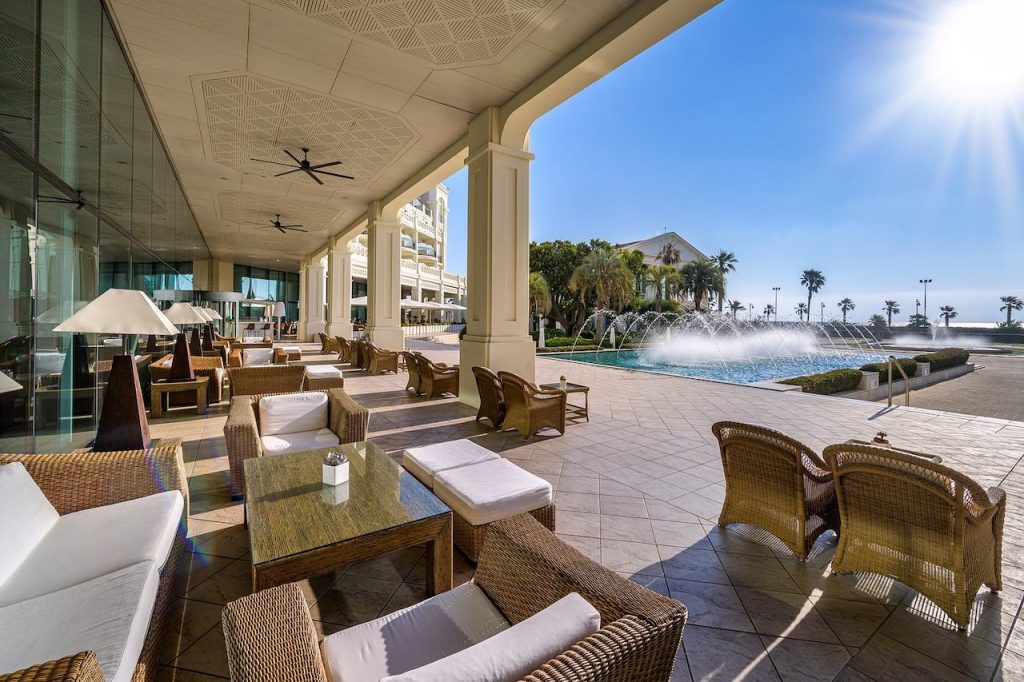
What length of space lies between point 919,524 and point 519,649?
2183 mm

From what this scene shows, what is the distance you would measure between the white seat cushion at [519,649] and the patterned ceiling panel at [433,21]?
4981 millimetres

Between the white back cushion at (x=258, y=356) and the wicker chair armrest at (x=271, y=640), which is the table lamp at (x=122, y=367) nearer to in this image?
the wicker chair armrest at (x=271, y=640)

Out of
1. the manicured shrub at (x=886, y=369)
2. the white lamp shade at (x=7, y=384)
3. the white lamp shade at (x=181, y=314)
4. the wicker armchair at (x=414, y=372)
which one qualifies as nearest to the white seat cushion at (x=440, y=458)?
the white lamp shade at (x=7, y=384)

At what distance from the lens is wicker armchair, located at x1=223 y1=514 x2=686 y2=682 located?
2.90 ft

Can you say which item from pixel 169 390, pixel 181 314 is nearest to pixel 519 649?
pixel 169 390

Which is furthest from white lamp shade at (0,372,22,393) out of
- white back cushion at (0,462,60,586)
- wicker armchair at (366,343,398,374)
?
wicker armchair at (366,343,398,374)

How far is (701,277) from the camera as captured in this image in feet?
116

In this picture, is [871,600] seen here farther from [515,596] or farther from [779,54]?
[779,54]

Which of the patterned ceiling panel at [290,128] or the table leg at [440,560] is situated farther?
the patterned ceiling panel at [290,128]

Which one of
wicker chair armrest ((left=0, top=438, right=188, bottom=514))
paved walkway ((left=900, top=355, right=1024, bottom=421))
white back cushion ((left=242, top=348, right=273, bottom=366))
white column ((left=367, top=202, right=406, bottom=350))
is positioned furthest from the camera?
white column ((left=367, top=202, right=406, bottom=350))

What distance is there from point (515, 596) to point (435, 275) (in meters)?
37.1

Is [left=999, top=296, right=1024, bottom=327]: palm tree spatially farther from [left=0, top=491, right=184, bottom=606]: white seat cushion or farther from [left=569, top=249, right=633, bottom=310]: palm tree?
[left=0, top=491, right=184, bottom=606]: white seat cushion

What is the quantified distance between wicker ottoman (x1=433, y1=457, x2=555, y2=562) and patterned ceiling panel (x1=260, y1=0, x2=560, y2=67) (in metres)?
4.35

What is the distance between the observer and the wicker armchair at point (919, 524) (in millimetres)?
1847
